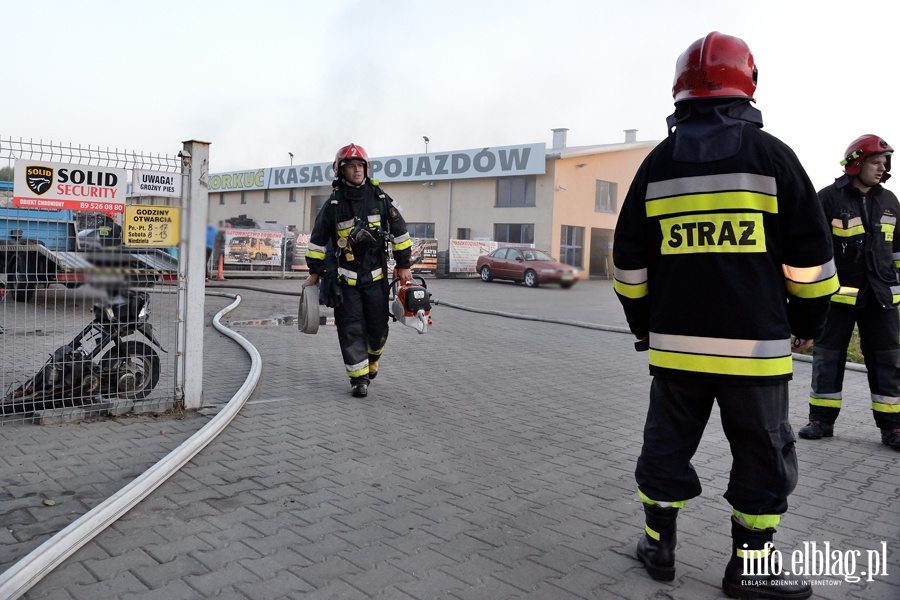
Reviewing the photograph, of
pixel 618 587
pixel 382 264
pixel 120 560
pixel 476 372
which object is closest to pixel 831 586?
pixel 618 587

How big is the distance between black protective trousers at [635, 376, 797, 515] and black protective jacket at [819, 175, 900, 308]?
282cm

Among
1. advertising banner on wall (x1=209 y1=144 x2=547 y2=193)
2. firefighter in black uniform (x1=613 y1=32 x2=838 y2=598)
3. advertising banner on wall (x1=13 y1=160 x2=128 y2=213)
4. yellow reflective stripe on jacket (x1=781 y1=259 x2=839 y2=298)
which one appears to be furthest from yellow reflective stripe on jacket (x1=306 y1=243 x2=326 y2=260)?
advertising banner on wall (x1=209 y1=144 x2=547 y2=193)

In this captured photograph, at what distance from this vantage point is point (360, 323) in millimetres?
6492

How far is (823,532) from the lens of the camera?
139 inches

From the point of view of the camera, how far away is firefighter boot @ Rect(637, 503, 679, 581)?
9.75ft

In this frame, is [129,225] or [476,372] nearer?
[129,225]

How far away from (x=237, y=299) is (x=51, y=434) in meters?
10.6

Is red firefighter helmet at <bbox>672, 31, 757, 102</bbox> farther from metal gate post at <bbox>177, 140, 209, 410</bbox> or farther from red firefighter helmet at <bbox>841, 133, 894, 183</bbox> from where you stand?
metal gate post at <bbox>177, 140, 209, 410</bbox>

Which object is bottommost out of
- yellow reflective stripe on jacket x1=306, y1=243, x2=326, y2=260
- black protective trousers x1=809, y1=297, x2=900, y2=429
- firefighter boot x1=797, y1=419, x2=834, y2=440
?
firefighter boot x1=797, y1=419, x2=834, y2=440

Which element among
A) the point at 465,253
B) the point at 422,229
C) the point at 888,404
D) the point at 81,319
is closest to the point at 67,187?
the point at 81,319

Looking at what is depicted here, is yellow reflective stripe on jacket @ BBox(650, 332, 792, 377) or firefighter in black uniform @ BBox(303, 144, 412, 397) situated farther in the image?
firefighter in black uniform @ BBox(303, 144, 412, 397)

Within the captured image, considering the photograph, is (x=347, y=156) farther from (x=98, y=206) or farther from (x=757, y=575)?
(x=757, y=575)

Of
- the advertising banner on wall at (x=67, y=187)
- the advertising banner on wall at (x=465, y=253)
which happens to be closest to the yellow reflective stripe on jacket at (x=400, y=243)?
the advertising banner on wall at (x=67, y=187)

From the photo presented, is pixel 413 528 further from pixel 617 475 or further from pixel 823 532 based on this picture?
pixel 823 532
